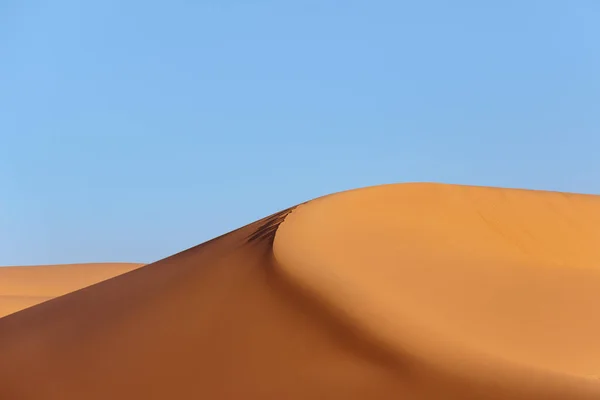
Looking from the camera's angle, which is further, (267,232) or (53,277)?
(53,277)

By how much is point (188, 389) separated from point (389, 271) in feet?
8.33

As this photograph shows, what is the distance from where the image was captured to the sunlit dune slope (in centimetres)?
3378

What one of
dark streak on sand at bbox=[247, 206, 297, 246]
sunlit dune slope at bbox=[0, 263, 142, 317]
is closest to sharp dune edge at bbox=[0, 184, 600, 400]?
dark streak on sand at bbox=[247, 206, 297, 246]

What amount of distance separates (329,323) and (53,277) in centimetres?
3647

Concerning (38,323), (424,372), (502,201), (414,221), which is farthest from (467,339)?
(502,201)

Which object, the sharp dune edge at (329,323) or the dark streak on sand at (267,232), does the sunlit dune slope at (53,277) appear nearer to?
the dark streak on sand at (267,232)

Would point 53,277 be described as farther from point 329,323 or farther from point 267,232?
point 329,323

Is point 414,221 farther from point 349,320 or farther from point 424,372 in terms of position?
point 424,372

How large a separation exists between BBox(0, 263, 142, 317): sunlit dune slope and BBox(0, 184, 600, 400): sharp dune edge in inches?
993

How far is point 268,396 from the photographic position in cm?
479

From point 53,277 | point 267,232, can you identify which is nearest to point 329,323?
point 267,232

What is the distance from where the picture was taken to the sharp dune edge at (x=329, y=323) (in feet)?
15.9

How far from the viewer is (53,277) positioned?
127 feet

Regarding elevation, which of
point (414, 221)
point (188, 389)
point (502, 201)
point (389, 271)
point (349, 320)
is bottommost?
point (188, 389)
